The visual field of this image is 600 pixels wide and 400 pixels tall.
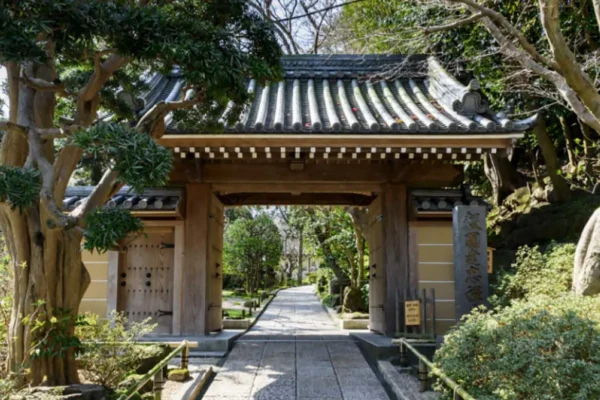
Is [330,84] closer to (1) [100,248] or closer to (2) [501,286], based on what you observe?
(2) [501,286]

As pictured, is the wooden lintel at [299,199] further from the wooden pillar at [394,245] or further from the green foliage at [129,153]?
the green foliage at [129,153]

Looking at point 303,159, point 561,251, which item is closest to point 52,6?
point 303,159

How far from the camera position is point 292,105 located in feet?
31.3

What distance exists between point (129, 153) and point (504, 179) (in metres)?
12.9

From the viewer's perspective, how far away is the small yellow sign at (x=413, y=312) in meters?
8.04

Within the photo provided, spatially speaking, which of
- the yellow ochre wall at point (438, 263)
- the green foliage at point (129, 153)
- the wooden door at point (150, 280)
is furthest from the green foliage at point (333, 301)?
the green foliage at point (129, 153)

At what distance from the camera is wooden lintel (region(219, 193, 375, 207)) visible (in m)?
11.2

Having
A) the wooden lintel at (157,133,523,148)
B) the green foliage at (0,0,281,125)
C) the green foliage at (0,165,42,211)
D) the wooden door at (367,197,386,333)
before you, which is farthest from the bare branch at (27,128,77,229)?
the wooden door at (367,197,386,333)

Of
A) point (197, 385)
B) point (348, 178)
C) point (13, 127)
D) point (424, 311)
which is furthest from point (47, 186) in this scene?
point (424, 311)

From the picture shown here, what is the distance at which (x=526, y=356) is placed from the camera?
396cm

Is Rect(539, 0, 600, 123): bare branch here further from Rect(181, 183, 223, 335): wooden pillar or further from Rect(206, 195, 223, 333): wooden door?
Rect(206, 195, 223, 333): wooden door

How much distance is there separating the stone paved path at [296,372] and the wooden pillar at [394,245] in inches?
38.3

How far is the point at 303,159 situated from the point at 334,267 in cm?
1254

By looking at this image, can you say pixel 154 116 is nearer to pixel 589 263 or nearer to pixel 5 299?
pixel 5 299
